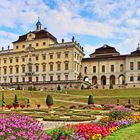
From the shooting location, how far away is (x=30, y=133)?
600 cm

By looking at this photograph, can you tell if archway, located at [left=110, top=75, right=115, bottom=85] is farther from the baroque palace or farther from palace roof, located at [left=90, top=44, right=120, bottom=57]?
palace roof, located at [left=90, top=44, right=120, bottom=57]

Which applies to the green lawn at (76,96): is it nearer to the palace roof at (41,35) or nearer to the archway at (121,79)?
the archway at (121,79)

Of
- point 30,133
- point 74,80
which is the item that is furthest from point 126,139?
point 74,80

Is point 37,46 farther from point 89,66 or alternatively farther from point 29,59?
point 89,66

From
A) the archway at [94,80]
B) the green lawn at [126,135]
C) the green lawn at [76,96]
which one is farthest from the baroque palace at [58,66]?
the green lawn at [126,135]

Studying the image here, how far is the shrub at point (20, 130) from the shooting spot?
5887mm

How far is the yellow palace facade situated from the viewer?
66375mm

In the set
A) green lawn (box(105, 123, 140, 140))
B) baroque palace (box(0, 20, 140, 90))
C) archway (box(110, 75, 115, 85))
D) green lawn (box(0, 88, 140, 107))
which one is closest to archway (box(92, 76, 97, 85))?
baroque palace (box(0, 20, 140, 90))

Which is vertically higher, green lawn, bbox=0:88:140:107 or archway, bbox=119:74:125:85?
archway, bbox=119:74:125:85

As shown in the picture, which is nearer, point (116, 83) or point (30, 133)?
point (30, 133)

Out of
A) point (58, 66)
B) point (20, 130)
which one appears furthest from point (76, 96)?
point (20, 130)

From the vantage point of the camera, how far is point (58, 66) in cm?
6800

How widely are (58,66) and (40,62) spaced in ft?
14.8

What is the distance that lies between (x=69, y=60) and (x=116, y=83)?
11323 millimetres
